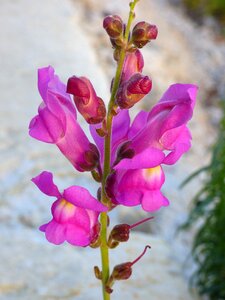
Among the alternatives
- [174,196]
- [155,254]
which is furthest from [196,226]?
[155,254]

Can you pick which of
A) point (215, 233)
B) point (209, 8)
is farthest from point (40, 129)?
point (209, 8)

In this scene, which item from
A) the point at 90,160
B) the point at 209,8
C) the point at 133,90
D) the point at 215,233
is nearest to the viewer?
the point at 133,90

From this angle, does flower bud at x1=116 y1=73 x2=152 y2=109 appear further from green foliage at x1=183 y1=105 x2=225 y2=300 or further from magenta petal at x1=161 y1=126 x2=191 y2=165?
green foliage at x1=183 y1=105 x2=225 y2=300

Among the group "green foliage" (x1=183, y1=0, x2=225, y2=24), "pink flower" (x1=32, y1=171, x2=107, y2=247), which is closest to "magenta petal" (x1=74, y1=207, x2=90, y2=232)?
"pink flower" (x1=32, y1=171, x2=107, y2=247)

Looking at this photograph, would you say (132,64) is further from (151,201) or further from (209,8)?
(209,8)

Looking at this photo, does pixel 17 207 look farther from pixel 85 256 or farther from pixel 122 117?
pixel 122 117

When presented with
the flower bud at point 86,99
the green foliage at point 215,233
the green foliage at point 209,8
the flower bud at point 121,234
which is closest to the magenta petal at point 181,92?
the flower bud at point 86,99
